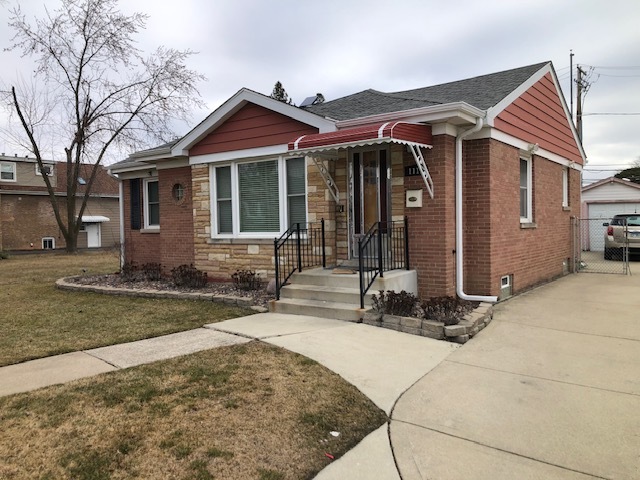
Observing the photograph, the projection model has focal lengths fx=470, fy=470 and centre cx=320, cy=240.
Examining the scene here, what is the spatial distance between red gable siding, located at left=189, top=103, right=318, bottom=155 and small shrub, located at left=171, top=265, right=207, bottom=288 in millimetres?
2563

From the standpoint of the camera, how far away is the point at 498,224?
8.12m

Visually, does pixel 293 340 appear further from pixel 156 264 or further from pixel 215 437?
pixel 156 264

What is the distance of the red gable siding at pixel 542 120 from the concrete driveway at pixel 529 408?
13.1 ft

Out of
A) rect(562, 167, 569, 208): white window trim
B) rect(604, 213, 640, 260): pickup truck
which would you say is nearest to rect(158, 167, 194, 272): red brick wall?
rect(562, 167, 569, 208): white window trim

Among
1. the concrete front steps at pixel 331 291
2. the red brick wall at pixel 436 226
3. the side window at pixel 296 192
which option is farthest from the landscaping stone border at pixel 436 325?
the side window at pixel 296 192

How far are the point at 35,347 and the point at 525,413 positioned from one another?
5325 millimetres

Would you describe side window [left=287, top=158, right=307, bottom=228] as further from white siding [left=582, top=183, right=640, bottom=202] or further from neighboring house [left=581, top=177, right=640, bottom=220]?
white siding [left=582, top=183, right=640, bottom=202]

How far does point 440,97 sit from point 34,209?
1191 inches

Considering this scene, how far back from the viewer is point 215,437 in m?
3.18

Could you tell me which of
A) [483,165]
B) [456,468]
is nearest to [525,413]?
[456,468]

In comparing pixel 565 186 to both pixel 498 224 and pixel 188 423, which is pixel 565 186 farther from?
pixel 188 423

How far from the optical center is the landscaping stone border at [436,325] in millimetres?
5664

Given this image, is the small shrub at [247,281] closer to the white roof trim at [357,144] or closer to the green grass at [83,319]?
the green grass at [83,319]

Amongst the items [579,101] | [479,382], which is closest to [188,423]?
[479,382]
